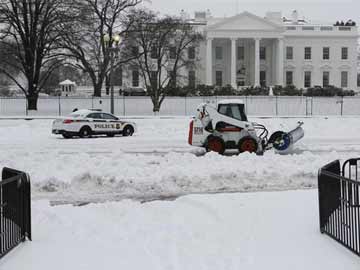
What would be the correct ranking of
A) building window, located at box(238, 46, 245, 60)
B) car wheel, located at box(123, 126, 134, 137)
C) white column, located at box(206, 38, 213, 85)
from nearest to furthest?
car wheel, located at box(123, 126, 134, 137)
white column, located at box(206, 38, 213, 85)
building window, located at box(238, 46, 245, 60)

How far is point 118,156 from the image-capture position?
1644 cm

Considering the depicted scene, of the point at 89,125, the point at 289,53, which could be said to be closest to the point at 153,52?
the point at 89,125

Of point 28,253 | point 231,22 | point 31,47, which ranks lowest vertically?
point 28,253

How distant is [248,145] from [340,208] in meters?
11.9

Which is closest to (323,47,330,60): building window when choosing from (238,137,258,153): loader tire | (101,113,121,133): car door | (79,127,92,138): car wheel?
(101,113,121,133): car door

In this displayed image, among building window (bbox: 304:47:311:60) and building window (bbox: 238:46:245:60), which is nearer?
building window (bbox: 304:47:311:60)

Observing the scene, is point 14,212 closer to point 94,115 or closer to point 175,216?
point 175,216

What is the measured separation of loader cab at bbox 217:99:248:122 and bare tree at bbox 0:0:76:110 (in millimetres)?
31721

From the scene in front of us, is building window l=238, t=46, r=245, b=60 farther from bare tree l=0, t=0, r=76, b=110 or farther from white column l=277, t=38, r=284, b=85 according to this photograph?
bare tree l=0, t=0, r=76, b=110

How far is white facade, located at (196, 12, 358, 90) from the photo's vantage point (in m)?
84.8

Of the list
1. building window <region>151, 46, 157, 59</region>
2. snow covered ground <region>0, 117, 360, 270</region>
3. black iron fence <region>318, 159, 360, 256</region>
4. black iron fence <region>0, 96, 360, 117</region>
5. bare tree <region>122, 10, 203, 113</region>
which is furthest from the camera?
building window <region>151, 46, 157, 59</region>

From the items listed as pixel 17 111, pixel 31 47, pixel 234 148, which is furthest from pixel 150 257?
pixel 17 111

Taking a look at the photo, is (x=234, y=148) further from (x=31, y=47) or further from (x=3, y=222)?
(x=31, y=47)

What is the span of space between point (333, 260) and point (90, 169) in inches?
324
